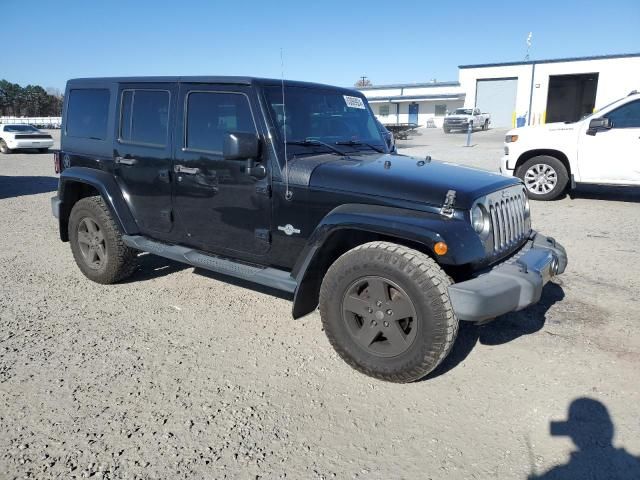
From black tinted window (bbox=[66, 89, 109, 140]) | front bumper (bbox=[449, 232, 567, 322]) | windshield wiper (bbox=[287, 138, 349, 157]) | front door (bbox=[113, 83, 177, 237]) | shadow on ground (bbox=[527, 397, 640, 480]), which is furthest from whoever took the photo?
black tinted window (bbox=[66, 89, 109, 140])

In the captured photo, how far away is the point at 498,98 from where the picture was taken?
40125 mm

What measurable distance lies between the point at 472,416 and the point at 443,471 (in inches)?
20.7

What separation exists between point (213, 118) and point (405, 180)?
165cm

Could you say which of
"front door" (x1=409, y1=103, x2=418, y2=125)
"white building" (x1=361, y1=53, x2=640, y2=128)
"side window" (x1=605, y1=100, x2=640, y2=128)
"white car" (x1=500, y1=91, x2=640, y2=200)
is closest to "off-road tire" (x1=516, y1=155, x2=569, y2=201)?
"white car" (x1=500, y1=91, x2=640, y2=200)

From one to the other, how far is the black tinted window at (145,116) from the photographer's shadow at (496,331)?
287cm

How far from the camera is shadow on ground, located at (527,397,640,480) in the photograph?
2349mm

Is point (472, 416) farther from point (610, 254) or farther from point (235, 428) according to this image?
point (610, 254)

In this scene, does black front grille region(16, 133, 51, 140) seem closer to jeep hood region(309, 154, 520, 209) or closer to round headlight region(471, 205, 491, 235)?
jeep hood region(309, 154, 520, 209)

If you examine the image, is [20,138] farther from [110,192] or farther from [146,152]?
[146,152]

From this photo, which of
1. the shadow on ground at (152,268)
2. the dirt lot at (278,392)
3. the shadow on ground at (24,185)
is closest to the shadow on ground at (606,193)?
the dirt lot at (278,392)

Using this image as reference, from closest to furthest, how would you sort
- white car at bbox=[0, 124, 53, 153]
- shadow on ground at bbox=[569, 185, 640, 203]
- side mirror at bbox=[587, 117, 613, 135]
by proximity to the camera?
side mirror at bbox=[587, 117, 613, 135]
shadow on ground at bbox=[569, 185, 640, 203]
white car at bbox=[0, 124, 53, 153]

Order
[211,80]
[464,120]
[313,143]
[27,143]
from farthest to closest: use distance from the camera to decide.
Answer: [464,120] → [27,143] → [211,80] → [313,143]

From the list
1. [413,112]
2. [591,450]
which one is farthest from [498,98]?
[591,450]

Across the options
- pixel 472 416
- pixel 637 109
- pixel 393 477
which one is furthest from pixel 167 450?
pixel 637 109
